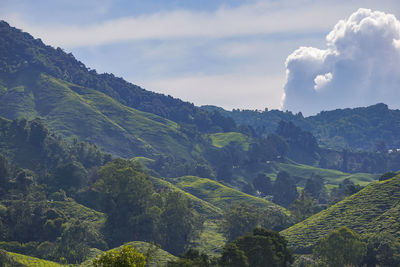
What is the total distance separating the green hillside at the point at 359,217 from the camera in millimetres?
105081

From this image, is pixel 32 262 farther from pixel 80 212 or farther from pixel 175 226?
pixel 80 212

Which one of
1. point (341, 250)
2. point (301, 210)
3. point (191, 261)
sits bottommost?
point (191, 261)

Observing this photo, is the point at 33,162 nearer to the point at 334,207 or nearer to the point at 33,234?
the point at 33,234

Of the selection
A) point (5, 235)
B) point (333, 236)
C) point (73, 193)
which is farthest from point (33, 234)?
point (333, 236)

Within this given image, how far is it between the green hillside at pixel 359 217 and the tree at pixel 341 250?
43.3 feet

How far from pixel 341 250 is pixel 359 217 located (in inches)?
1104

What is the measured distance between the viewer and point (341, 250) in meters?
86.3

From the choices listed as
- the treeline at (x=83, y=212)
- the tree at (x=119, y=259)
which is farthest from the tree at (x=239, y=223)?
the tree at (x=119, y=259)

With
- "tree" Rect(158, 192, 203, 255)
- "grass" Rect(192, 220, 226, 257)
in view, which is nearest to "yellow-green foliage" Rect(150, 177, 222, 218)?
"grass" Rect(192, 220, 226, 257)

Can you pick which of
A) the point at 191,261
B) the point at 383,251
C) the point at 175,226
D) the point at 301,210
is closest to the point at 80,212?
the point at 175,226

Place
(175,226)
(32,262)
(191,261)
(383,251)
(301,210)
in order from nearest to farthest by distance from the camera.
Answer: (191,261) → (383,251) → (32,262) → (175,226) → (301,210)

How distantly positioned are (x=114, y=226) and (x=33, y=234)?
21102 mm

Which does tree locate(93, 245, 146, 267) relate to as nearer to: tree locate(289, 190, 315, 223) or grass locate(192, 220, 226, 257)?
grass locate(192, 220, 226, 257)

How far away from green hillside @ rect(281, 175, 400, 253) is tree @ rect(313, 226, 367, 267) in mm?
13192
